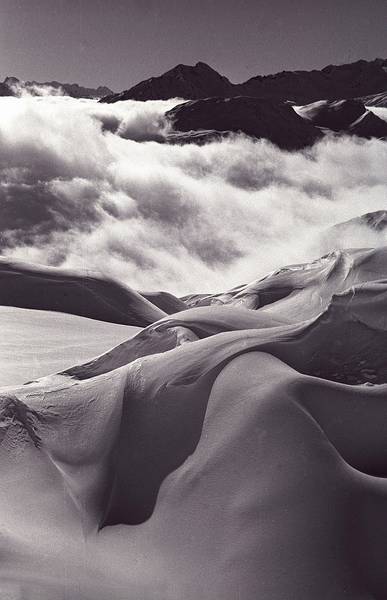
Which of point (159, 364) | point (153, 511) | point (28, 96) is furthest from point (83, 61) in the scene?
point (153, 511)

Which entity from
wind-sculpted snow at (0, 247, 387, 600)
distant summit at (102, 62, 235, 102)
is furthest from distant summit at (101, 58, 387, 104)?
wind-sculpted snow at (0, 247, 387, 600)

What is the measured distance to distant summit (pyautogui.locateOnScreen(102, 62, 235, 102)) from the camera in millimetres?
2482

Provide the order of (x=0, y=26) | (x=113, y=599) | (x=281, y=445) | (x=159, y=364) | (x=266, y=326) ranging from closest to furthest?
1. (x=113, y=599)
2. (x=281, y=445)
3. (x=159, y=364)
4. (x=266, y=326)
5. (x=0, y=26)

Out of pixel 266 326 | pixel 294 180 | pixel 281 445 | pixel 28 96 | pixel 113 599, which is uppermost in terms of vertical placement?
pixel 28 96

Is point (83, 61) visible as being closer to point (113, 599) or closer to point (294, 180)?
point (294, 180)

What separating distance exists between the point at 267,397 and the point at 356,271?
0.77m

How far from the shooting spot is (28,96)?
2533mm

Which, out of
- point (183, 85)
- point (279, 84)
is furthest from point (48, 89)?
point (279, 84)

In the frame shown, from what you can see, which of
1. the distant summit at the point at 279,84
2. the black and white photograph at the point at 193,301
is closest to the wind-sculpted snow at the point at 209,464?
the black and white photograph at the point at 193,301

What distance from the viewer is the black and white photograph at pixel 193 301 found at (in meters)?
1.51

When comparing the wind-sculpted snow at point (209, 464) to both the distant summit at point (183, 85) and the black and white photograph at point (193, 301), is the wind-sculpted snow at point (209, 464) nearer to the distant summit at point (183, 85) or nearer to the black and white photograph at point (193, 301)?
the black and white photograph at point (193, 301)

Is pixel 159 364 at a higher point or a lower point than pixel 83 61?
lower

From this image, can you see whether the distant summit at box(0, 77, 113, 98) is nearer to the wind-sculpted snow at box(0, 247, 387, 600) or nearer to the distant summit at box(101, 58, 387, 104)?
the distant summit at box(101, 58, 387, 104)

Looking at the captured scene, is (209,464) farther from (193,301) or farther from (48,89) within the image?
(48,89)
